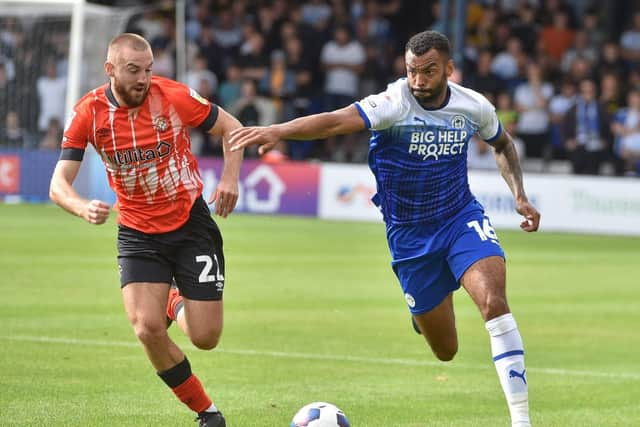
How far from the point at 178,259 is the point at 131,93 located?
1020mm

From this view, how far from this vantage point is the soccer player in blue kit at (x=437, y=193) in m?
7.40

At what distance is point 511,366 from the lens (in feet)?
24.1

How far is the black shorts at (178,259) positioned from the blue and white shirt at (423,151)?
118 centimetres

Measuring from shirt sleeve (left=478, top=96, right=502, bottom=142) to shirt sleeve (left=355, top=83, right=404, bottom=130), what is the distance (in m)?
A: 0.62

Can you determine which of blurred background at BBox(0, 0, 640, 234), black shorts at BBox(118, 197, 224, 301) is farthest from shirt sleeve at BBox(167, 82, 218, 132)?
blurred background at BBox(0, 0, 640, 234)

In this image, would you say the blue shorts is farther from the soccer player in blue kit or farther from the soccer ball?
the soccer ball

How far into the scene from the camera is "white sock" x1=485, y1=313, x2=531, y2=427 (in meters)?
7.27

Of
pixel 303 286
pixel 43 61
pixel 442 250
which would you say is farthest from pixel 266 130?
pixel 43 61

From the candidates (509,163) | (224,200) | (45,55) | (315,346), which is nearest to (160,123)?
(224,200)

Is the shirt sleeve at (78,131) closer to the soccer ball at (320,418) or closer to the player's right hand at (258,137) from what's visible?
the player's right hand at (258,137)

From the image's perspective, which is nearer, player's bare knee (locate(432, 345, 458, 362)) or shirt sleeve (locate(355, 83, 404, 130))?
shirt sleeve (locate(355, 83, 404, 130))

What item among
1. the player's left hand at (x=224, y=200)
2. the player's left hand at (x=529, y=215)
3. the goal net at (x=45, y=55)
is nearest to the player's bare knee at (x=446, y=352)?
the player's left hand at (x=529, y=215)

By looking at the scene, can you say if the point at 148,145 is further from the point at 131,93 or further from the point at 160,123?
the point at 131,93

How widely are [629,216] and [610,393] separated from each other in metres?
13.6
